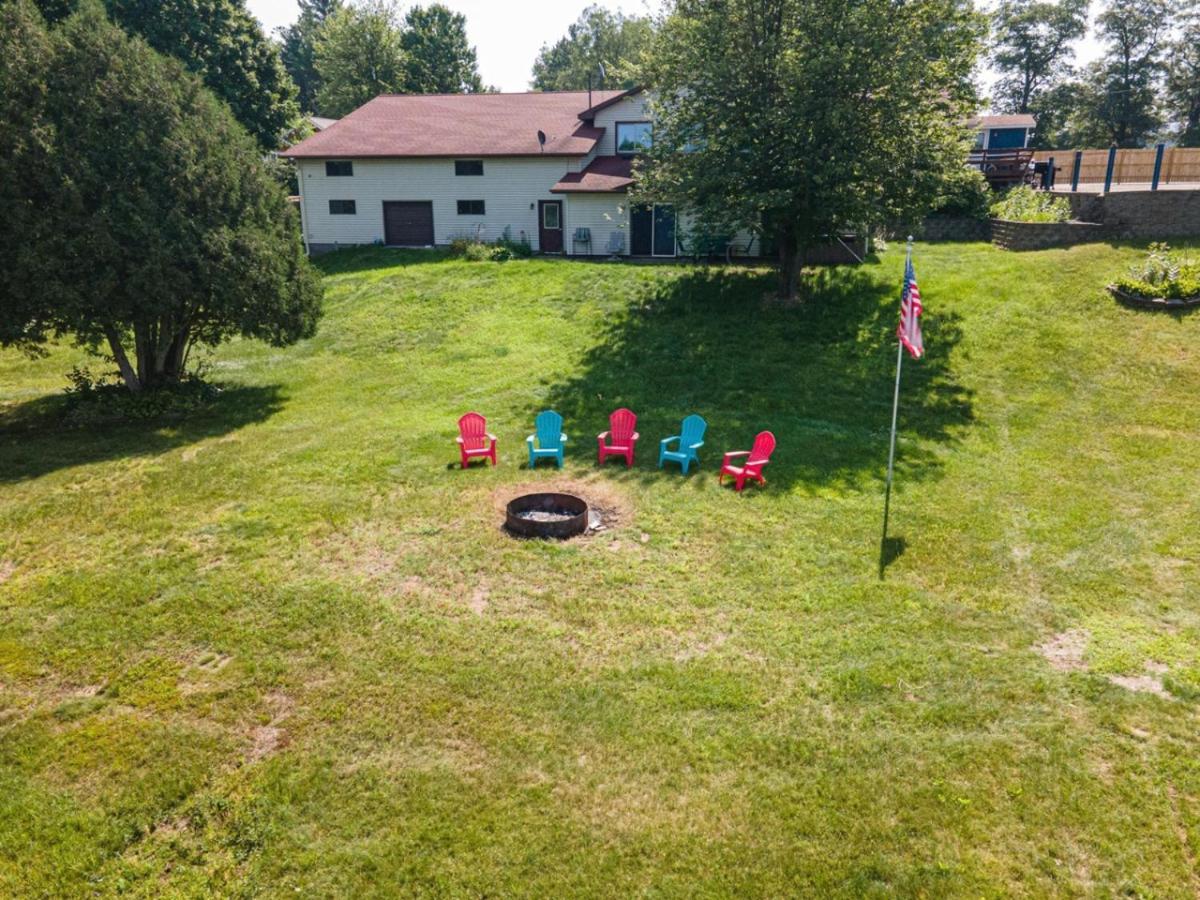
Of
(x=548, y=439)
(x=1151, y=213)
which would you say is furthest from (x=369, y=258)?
(x=1151, y=213)

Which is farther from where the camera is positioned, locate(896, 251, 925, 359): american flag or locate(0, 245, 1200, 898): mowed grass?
locate(896, 251, 925, 359): american flag

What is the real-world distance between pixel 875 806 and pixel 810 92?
1501 centimetres

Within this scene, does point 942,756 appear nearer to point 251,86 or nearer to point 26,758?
point 26,758

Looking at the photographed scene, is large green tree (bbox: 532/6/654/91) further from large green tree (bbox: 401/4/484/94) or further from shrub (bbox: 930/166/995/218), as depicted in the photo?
shrub (bbox: 930/166/995/218)

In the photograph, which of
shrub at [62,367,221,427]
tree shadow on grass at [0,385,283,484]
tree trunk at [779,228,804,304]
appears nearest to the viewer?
tree shadow on grass at [0,385,283,484]

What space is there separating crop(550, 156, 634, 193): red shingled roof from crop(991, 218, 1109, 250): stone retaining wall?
11472 mm

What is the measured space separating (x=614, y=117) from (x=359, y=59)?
103 feet

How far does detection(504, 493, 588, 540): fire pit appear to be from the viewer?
9758 mm

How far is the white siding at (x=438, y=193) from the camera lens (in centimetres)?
2686

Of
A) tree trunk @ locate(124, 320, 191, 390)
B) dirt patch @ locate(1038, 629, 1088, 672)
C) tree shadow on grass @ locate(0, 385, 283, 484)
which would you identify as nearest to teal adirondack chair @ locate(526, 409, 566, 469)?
tree shadow on grass @ locate(0, 385, 283, 484)

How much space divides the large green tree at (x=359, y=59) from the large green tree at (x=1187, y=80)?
50.0m

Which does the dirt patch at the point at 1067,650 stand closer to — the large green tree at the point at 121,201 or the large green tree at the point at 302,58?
the large green tree at the point at 121,201

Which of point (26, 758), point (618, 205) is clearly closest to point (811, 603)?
point (26, 758)

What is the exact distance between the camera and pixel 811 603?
8.19 meters
